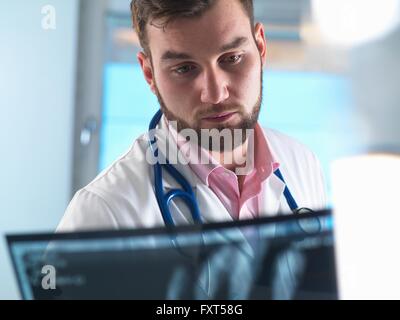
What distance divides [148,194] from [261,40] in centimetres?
29

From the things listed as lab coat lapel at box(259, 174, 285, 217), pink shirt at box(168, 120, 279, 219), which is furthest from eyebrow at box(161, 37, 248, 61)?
lab coat lapel at box(259, 174, 285, 217)

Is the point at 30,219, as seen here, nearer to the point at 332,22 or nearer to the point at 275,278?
the point at 275,278

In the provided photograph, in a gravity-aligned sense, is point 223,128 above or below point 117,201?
above

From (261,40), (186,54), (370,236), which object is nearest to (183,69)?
(186,54)

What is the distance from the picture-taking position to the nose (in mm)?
798

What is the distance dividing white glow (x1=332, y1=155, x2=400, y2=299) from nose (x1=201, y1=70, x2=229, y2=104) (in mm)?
225

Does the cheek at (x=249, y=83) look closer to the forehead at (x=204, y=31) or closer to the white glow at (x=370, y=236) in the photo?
the forehead at (x=204, y=31)

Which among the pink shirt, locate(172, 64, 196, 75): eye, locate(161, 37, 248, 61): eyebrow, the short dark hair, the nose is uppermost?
the short dark hair

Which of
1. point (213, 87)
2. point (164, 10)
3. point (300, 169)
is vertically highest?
point (164, 10)

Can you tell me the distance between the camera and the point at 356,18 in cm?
84

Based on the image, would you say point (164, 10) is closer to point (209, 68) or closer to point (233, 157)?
point (209, 68)

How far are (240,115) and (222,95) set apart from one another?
1.8 inches

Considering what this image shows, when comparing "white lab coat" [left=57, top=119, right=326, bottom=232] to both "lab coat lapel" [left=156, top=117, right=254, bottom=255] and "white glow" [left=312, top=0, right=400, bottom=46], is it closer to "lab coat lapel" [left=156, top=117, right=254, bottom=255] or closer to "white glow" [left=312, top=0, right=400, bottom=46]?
"lab coat lapel" [left=156, top=117, right=254, bottom=255]
